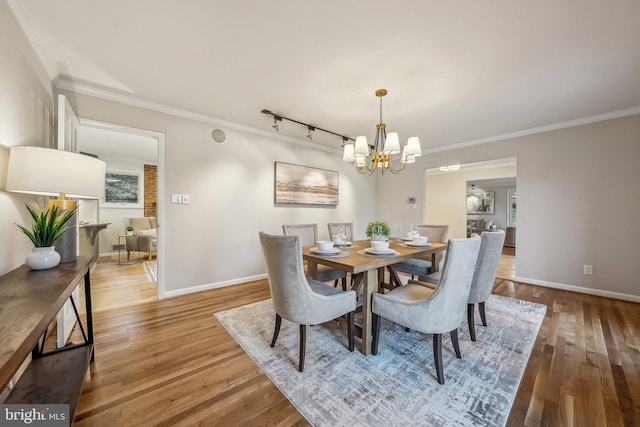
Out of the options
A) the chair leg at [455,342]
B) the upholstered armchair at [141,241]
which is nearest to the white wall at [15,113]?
the chair leg at [455,342]

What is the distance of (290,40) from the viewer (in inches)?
72.7

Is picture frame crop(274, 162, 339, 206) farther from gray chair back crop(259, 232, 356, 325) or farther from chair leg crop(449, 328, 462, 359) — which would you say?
chair leg crop(449, 328, 462, 359)

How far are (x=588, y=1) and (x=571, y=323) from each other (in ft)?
8.80

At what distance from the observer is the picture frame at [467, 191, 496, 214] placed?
8.73m

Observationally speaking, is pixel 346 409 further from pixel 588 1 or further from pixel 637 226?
pixel 637 226

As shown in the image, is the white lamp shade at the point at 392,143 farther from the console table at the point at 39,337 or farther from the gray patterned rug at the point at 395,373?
the console table at the point at 39,337

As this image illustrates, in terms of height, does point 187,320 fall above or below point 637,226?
below

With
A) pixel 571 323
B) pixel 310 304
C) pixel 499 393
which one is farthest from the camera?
pixel 571 323

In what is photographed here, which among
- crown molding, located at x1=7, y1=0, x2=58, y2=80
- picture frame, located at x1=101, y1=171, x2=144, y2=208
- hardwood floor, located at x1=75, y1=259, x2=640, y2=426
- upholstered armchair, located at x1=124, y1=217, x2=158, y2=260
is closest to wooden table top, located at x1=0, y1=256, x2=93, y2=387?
hardwood floor, located at x1=75, y1=259, x2=640, y2=426

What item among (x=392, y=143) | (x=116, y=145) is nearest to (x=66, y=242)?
(x=392, y=143)

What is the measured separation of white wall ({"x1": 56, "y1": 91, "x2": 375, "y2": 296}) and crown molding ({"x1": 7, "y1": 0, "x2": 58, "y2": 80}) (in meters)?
0.43

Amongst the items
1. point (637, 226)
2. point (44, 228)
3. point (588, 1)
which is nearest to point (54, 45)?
point (44, 228)

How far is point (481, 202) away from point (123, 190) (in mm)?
10971

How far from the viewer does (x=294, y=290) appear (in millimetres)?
1654
